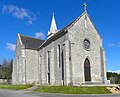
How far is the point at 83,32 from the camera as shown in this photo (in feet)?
138

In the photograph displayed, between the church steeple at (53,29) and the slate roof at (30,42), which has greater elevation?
the church steeple at (53,29)

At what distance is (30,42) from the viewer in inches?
2224

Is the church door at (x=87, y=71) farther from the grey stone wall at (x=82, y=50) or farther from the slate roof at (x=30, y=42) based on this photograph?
the slate roof at (x=30, y=42)

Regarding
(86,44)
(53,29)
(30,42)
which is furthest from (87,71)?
(53,29)

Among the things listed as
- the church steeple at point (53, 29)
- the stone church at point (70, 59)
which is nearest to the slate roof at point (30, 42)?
the stone church at point (70, 59)

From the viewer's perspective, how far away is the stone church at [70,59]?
38.9 m

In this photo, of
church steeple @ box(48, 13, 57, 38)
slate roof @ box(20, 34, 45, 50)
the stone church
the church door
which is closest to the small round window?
the stone church

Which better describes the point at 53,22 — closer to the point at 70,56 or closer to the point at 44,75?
the point at 44,75

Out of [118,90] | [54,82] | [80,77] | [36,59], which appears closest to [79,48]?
[80,77]

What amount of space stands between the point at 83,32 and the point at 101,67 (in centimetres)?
853

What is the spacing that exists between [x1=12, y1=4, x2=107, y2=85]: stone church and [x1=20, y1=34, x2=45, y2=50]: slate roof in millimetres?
1189

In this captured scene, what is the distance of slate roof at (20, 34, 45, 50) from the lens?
54281 mm

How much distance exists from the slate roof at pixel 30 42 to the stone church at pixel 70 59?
3.90 ft

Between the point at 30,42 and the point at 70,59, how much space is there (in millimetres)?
21107
